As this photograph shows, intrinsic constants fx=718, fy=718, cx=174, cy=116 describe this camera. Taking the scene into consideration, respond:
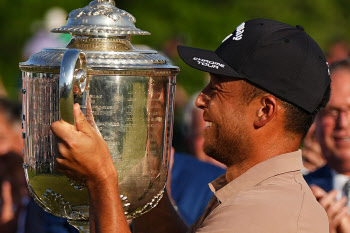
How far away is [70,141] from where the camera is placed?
7.34 feet

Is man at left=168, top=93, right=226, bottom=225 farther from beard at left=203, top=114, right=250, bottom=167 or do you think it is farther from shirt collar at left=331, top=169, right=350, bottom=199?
beard at left=203, top=114, right=250, bottom=167

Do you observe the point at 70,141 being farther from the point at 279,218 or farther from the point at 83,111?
the point at 279,218

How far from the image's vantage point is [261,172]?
2516 millimetres

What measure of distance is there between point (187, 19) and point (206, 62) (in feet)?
38.7

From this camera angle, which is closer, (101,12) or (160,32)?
(101,12)

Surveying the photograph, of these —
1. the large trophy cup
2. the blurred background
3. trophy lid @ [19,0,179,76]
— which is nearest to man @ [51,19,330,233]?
the large trophy cup

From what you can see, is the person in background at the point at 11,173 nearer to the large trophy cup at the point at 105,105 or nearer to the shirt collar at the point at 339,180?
the shirt collar at the point at 339,180

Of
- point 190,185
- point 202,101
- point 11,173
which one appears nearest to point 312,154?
point 190,185

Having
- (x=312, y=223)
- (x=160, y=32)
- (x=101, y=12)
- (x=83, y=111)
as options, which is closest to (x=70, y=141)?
(x=83, y=111)

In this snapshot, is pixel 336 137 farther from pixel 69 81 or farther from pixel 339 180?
pixel 69 81

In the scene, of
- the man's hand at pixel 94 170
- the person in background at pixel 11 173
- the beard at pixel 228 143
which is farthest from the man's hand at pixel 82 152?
the person in background at pixel 11 173

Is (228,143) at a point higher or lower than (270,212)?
higher

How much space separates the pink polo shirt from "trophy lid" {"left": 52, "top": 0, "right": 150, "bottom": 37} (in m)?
0.66

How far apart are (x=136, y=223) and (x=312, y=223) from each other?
0.95 meters
